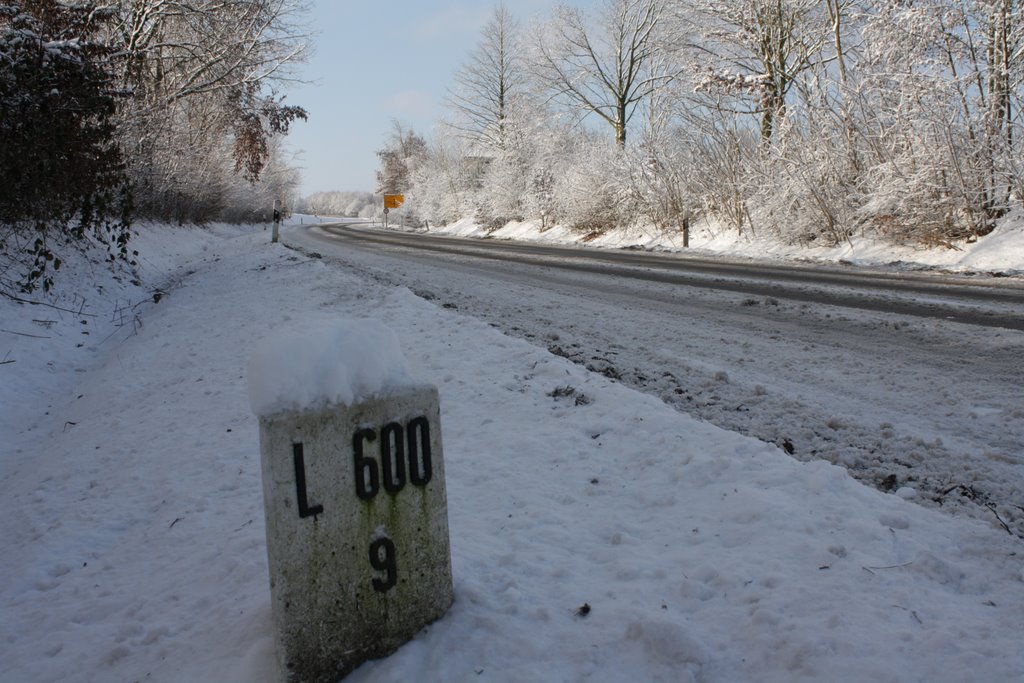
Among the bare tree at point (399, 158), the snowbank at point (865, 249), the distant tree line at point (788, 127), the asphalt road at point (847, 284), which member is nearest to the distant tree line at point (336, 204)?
the bare tree at point (399, 158)

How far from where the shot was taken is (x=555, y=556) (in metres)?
2.46

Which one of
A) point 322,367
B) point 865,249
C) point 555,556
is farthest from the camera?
point 865,249

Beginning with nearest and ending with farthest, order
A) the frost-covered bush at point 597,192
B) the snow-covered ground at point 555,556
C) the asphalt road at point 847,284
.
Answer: the snow-covered ground at point 555,556
the asphalt road at point 847,284
the frost-covered bush at point 597,192

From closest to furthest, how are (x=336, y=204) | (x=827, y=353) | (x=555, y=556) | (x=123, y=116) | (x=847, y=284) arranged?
(x=555, y=556), (x=827, y=353), (x=847, y=284), (x=123, y=116), (x=336, y=204)

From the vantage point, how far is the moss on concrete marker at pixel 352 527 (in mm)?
1682

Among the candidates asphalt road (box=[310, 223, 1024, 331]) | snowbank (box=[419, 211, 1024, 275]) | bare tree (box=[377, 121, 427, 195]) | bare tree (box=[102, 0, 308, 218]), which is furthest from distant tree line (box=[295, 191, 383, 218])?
asphalt road (box=[310, 223, 1024, 331])

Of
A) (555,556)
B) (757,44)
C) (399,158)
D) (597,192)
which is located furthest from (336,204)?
(555,556)

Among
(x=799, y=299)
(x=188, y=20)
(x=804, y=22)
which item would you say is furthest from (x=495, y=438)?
(x=804, y=22)

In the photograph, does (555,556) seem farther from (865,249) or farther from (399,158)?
(399,158)

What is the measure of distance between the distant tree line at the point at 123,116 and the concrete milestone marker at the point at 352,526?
756cm

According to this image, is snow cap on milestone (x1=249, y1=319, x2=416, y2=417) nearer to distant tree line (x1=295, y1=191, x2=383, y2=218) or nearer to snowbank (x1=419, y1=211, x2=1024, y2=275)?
snowbank (x1=419, y1=211, x2=1024, y2=275)

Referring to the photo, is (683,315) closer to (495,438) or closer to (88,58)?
(495,438)

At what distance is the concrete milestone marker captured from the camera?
168 cm

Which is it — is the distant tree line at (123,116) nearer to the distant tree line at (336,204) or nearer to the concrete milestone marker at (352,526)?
the concrete milestone marker at (352,526)
